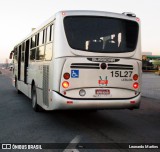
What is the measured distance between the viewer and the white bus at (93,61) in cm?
804

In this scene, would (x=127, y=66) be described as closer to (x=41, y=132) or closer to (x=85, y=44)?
(x=85, y=44)

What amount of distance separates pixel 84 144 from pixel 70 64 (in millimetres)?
2193

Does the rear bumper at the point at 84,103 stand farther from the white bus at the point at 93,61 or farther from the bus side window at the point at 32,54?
the bus side window at the point at 32,54

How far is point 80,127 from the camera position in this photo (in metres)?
8.59

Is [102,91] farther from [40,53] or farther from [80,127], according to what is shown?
[40,53]

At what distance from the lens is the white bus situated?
316 inches

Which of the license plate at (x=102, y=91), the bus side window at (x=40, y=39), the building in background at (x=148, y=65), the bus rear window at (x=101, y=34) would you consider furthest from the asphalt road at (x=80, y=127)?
the building in background at (x=148, y=65)

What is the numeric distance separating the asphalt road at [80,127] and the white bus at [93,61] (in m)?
0.60

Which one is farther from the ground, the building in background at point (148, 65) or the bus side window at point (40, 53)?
the bus side window at point (40, 53)

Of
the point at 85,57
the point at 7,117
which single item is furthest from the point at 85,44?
the point at 7,117

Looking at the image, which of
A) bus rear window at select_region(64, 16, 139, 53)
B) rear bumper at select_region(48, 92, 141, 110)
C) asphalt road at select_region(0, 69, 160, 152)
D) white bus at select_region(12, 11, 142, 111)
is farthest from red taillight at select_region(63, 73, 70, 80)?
asphalt road at select_region(0, 69, 160, 152)

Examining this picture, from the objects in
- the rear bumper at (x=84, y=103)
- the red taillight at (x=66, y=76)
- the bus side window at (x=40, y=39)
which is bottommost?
the rear bumper at (x=84, y=103)

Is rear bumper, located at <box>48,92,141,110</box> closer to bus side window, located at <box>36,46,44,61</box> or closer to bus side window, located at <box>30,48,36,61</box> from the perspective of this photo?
bus side window, located at <box>36,46,44,61</box>

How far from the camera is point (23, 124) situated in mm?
8867
